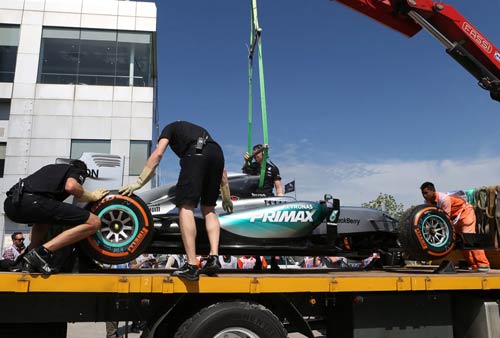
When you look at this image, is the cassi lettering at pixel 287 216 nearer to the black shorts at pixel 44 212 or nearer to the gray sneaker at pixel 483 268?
the black shorts at pixel 44 212

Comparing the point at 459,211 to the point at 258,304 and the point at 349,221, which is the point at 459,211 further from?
the point at 258,304

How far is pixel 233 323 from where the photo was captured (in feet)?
11.4

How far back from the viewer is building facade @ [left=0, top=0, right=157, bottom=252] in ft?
71.2

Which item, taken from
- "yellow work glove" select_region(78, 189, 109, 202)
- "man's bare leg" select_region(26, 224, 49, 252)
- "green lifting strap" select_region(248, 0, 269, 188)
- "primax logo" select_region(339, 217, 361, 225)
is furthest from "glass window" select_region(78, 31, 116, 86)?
"yellow work glove" select_region(78, 189, 109, 202)

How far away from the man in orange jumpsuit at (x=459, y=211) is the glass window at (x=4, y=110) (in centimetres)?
2217

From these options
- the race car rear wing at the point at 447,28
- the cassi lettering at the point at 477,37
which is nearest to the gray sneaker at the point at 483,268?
the race car rear wing at the point at 447,28

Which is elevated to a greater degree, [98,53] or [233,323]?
[98,53]

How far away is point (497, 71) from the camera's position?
6.69 m

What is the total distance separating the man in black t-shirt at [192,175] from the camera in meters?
3.88

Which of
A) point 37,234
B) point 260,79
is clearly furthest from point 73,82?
point 37,234

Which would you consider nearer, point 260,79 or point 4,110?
point 260,79

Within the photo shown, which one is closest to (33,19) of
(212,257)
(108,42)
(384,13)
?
(108,42)

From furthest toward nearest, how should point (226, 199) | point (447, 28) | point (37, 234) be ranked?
point (447, 28)
point (226, 199)
point (37, 234)

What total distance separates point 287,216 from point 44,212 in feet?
8.30
